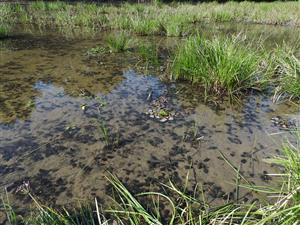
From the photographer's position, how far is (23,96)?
4434mm

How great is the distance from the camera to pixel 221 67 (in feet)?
14.5

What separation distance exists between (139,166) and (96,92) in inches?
87.4

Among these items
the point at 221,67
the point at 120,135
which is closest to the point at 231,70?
the point at 221,67

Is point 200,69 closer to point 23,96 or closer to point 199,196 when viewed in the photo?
point 199,196

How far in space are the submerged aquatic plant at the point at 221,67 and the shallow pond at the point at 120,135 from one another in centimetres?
27

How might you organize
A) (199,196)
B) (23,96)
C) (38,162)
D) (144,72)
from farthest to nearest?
(144,72), (23,96), (38,162), (199,196)

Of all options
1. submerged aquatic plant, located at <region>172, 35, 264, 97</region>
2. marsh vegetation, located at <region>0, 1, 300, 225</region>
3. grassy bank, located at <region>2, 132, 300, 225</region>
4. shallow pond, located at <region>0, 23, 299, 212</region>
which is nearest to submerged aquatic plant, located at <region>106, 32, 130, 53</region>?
marsh vegetation, located at <region>0, 1, 300, 225</region>

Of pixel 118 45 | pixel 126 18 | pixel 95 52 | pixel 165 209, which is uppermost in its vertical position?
pixel 126 18

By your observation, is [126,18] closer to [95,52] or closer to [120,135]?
[95,52]

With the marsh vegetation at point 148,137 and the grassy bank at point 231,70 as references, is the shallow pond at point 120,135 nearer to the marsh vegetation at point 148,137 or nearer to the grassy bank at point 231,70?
the marsh vegetation at point 148,137

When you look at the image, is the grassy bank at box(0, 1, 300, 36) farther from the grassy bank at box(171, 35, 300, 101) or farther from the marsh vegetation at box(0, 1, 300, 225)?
the grassy bank at box(171, 35, 300, 101)

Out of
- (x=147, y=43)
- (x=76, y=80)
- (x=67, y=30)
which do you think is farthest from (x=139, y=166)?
(x=67, y=30)

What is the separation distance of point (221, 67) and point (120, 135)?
212 centimetres

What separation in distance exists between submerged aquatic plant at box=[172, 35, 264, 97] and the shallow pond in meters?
0.27
